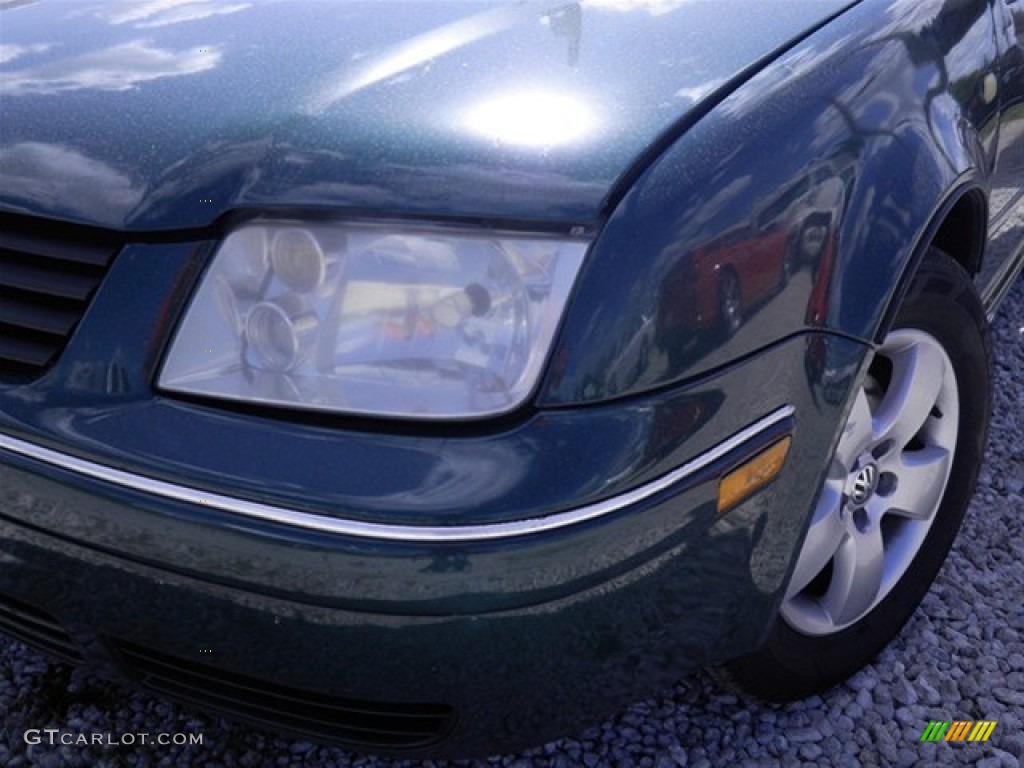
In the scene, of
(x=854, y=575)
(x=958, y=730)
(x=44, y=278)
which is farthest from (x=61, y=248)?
(x=958, y=730)

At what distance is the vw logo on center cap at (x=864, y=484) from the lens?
1810 mm

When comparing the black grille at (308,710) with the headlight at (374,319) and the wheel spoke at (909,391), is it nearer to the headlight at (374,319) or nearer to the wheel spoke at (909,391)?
the headlight at (374,319)

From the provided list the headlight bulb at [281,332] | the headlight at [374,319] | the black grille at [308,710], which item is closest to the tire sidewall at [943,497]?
the black grille at [308,710]

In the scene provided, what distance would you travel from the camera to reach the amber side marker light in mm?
1373

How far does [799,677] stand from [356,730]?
791 millimetres

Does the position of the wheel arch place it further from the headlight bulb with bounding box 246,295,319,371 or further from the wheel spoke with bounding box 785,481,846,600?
the headlight bulb with bounding box 246,295,319,371

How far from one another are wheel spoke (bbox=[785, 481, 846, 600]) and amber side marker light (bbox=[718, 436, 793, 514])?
310 millimetres

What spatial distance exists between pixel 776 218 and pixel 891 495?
772mm

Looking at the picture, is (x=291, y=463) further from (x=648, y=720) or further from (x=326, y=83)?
(x=648, y=720)

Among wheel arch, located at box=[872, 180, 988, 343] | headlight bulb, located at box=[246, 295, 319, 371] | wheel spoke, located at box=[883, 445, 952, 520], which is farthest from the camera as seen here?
wheel spoke, located at box=[883, 445, 952, 520]

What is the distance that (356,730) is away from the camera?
1.48 m

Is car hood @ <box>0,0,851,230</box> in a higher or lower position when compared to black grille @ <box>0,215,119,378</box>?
higher

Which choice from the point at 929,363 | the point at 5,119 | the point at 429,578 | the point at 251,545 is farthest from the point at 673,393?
the point at 5,119

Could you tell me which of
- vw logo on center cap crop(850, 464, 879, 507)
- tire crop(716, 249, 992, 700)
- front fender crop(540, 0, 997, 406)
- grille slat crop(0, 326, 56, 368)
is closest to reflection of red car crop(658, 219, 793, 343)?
front fender crop(540, 0, 997, 406)
